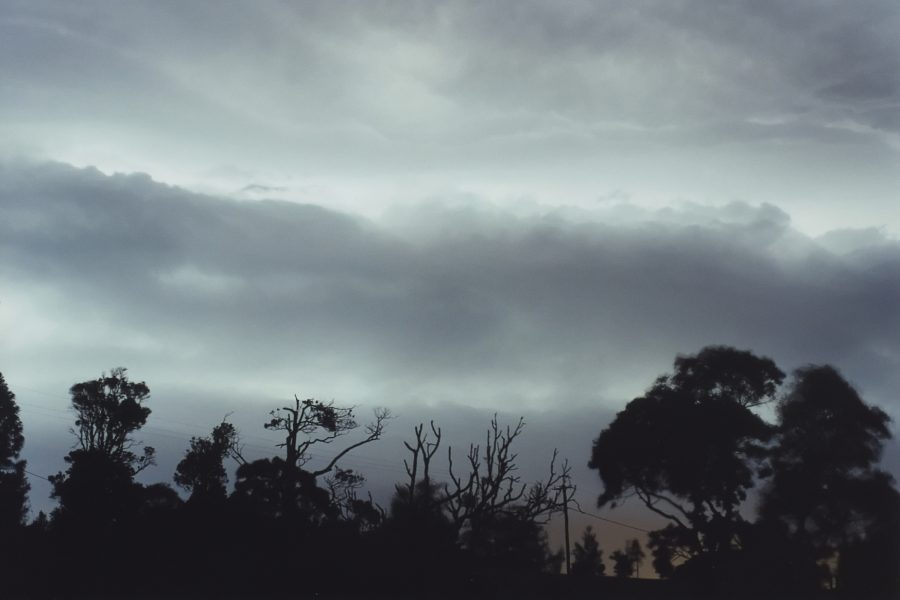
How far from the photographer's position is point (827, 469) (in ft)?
156

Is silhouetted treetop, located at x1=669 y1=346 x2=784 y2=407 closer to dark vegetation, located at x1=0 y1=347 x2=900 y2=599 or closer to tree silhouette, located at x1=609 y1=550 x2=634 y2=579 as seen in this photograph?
dark vegetation, located at x1=0 y1=347 x2=900 y2=599

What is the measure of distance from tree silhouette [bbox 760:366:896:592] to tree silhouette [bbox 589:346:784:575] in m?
1.44

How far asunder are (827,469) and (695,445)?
7.17 meters

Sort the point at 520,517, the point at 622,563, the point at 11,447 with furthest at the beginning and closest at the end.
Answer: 1. the point at 622,563
2. the point at 11,447
3. the point at 520,517

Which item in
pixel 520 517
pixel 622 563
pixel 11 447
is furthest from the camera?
pixel 622 563

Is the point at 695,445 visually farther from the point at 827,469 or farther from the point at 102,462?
the point at 102,462

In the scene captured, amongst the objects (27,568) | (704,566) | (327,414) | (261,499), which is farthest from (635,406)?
(27,568)

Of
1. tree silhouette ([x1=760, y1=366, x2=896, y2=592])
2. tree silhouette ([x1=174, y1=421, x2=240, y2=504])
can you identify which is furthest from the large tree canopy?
tree silhouette ([x1=174, y1=421, x2=240, y2=504])

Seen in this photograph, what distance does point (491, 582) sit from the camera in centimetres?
3375

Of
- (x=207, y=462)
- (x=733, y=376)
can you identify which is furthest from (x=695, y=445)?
(x=207, y=462)

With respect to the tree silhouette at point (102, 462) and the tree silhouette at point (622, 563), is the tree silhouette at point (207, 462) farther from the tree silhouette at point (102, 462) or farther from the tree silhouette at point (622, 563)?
the tree silhouette at point (622, 563)

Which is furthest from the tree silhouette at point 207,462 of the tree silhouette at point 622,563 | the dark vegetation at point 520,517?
the tree silhouette at point 622,563

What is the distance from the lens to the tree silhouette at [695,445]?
47.1 meters

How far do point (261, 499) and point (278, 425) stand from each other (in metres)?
4.19
